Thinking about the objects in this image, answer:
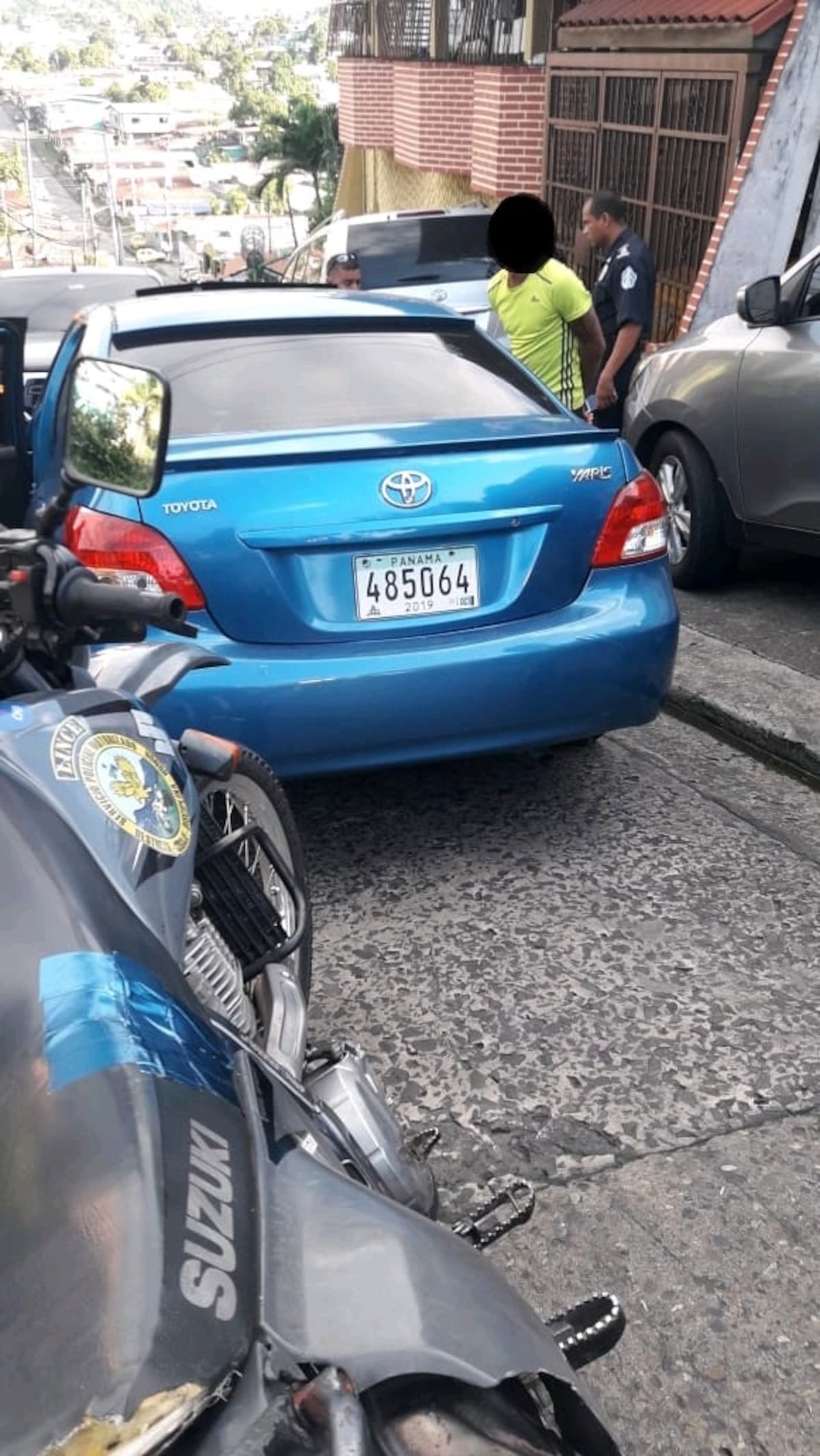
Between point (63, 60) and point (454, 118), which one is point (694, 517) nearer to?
point (454, 118)

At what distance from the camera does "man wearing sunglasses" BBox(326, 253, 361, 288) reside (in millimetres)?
10500

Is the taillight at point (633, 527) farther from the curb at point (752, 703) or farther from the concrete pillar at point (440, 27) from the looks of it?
the concrete pillar at point (440, 27)

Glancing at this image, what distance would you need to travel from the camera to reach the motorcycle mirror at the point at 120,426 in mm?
2045

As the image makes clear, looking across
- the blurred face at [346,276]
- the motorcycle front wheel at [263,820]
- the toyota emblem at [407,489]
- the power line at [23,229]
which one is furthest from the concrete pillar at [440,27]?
the power line at [23,229]

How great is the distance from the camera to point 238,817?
9.17 ft

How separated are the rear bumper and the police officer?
13.0 feet

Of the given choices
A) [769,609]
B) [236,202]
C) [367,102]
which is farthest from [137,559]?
[236,202]

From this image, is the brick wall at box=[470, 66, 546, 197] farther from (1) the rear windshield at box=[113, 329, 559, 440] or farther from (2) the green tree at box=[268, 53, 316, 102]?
(2) the green tree at box=[268, 53, 316, 102]

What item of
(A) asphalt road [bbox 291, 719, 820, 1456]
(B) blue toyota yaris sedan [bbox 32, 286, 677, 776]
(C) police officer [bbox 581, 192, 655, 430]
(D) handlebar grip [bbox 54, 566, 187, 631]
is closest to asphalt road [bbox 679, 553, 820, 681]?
(A) asphalt road [bbox 291, 719, 820, 1456]

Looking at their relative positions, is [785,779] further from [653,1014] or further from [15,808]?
[15,808]

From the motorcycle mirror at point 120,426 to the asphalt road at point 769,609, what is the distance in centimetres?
368

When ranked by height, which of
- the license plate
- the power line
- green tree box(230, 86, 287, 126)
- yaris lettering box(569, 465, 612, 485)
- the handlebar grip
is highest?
the handlebar grip

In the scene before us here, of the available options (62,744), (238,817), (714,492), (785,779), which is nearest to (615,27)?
(714,492)

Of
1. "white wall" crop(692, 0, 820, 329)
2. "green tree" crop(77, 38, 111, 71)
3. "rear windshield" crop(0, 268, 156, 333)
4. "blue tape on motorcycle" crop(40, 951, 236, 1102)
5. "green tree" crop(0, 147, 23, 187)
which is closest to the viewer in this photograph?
"blue tape on motorcycle" crop(40, 951, 236, 1102)
